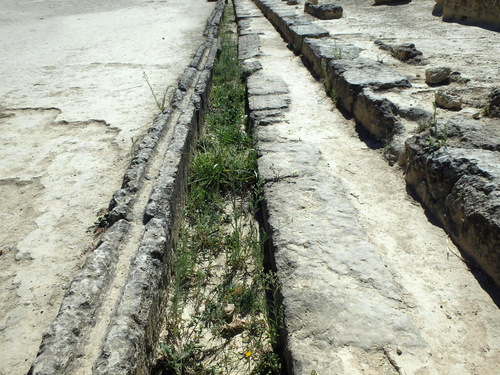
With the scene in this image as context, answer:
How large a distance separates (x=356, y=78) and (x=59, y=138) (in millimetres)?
3154

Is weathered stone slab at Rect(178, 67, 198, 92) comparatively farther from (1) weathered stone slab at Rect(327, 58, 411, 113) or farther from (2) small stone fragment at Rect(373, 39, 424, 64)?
(2) small stone fragment at Rect(373, 39, 424, 64)

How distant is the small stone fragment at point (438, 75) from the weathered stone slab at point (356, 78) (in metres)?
0.27

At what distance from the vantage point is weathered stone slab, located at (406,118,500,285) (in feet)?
6.92

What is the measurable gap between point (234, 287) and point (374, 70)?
3.32 m

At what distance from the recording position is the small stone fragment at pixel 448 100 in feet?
11.9

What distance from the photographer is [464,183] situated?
7.76ft

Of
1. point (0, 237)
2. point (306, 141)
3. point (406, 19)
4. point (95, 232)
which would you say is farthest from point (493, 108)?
point (406, 19)

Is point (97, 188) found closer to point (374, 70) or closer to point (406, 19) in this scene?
point (374, 70)

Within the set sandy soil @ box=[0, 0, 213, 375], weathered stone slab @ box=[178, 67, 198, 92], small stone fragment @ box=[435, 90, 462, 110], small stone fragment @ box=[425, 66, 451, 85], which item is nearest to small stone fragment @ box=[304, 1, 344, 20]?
sandy soil @ box=[0, 0, 213, 375]

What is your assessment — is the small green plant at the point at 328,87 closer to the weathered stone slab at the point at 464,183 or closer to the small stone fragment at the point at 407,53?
the small stone fragment at the point at 407,53

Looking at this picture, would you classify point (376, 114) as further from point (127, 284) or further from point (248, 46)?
point (248, 46)

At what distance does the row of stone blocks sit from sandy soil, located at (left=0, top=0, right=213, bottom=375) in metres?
2.27

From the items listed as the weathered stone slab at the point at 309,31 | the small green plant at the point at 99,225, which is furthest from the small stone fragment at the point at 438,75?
the small green plant at the point at 99,225

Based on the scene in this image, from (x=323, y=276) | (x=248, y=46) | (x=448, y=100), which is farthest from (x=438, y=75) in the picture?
(x=248, y=46)
